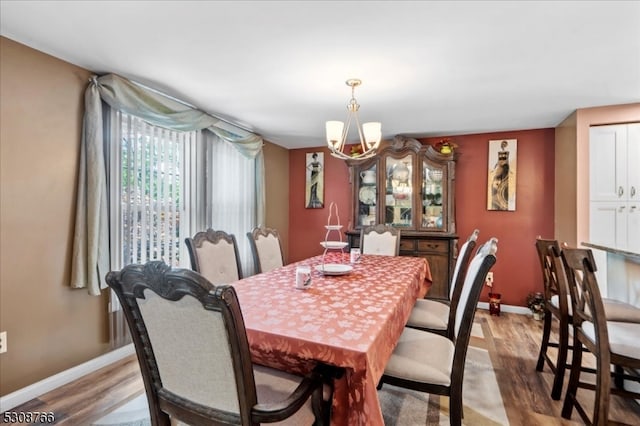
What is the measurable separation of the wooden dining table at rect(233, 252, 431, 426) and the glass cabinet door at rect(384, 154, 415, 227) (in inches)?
87.1

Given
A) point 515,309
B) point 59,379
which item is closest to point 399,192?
point 515,309

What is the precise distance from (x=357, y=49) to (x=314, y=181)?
9.75 ft

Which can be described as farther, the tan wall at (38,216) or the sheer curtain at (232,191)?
the sheer curtain at (232,191)

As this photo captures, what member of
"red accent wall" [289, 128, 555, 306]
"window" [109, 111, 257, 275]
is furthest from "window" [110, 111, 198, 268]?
"red accent wall" [289, 128, 555, 306]

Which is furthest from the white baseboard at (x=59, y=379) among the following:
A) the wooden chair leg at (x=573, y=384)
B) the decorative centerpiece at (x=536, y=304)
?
the decorative centerpiece at (x=536, y=304)

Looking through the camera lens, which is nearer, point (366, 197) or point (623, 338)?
point (623, 338)

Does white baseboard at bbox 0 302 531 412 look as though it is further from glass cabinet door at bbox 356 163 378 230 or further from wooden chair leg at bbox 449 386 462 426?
glass cabinet door at bbox 356 163 378 230

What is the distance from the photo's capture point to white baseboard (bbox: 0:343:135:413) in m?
1.84

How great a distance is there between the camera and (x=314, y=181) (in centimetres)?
486

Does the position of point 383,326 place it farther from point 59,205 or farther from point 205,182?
point 205,182

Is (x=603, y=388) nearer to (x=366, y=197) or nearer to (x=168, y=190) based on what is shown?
(x=366, y=197)

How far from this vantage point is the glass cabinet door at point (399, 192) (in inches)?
157

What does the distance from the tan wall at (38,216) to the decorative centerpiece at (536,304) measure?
13.9 feet

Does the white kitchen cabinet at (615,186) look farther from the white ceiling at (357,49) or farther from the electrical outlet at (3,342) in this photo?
the electrical outlet at (3,342)
